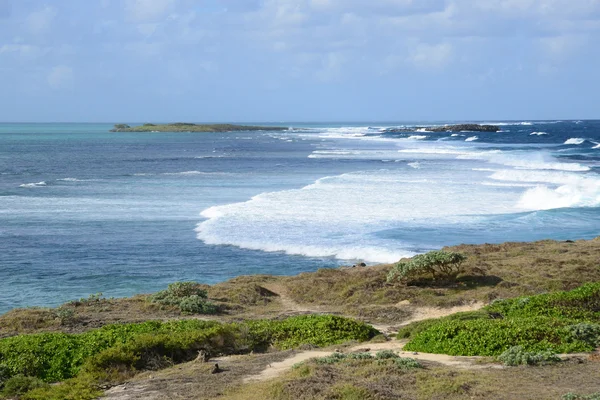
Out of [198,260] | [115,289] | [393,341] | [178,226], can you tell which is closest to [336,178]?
[178,226]

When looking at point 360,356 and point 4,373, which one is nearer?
point 4,373

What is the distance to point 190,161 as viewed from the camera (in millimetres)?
79188

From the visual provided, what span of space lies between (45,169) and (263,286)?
53270 mm

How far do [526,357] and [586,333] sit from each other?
223 cm

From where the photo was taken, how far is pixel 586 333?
13.3m

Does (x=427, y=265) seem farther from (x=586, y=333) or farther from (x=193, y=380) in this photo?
(x=193, y=380)

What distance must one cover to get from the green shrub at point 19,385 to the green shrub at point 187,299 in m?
6.81

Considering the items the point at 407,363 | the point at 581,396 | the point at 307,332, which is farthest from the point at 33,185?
the point at 581,396

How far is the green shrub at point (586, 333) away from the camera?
13.2 m

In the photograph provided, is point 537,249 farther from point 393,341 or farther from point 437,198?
point 437,198

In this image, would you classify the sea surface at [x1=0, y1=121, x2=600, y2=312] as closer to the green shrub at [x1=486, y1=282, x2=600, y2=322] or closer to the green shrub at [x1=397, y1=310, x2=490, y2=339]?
the green shrub at [x1=486, y1=282, x2=600, y2=322]

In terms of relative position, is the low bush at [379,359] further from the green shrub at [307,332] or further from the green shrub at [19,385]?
the green shrub at [19,385]

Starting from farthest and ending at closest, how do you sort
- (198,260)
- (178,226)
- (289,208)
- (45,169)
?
(45,169)
(289,208)
(178,226)
(198,260)

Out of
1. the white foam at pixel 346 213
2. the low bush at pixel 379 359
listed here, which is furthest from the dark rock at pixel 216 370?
the white foam at pixel 346 213
